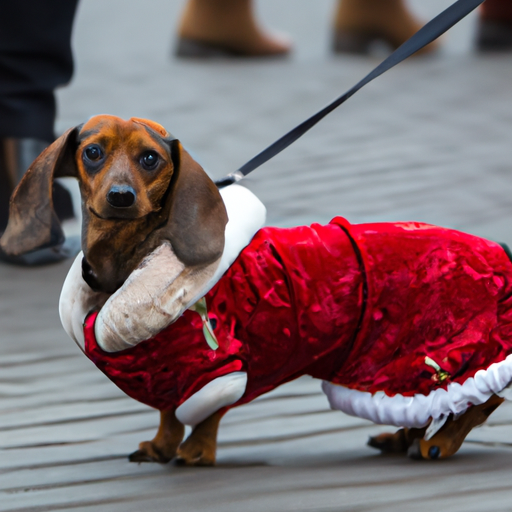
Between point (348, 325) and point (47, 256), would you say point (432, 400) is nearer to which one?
point (348, 325)

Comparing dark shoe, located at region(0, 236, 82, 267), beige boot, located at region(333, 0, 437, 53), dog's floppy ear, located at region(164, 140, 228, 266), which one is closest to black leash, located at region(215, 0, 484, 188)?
dog's floppy ear, located at region(164, 140, 228, 266)

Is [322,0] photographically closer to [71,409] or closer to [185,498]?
[71,409]

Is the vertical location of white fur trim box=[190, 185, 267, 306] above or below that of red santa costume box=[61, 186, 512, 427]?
above

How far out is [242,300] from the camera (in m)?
1.48

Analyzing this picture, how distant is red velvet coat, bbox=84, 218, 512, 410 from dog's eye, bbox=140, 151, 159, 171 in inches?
9.1

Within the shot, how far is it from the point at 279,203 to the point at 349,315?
169 cm

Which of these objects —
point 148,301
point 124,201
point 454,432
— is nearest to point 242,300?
point 148,301

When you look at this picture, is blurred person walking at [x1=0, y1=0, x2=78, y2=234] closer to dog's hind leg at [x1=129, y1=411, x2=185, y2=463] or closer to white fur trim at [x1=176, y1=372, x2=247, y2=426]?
dog's hind leg at [x1=129, y1=411, x2=185, y2=463]

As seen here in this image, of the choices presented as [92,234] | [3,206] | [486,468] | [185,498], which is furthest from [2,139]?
[486,468]

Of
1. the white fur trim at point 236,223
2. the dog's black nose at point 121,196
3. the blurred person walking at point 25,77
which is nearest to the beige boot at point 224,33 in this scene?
the blurred person walking at point 25,77

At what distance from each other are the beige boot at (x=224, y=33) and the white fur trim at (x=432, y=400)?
394cm

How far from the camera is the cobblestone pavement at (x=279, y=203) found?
1.49 meters

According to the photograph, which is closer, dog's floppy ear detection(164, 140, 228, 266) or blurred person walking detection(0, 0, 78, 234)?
dog's floppy ear detection(164, 140, 228, 266)

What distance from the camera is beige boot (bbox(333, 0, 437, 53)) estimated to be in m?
5.20
